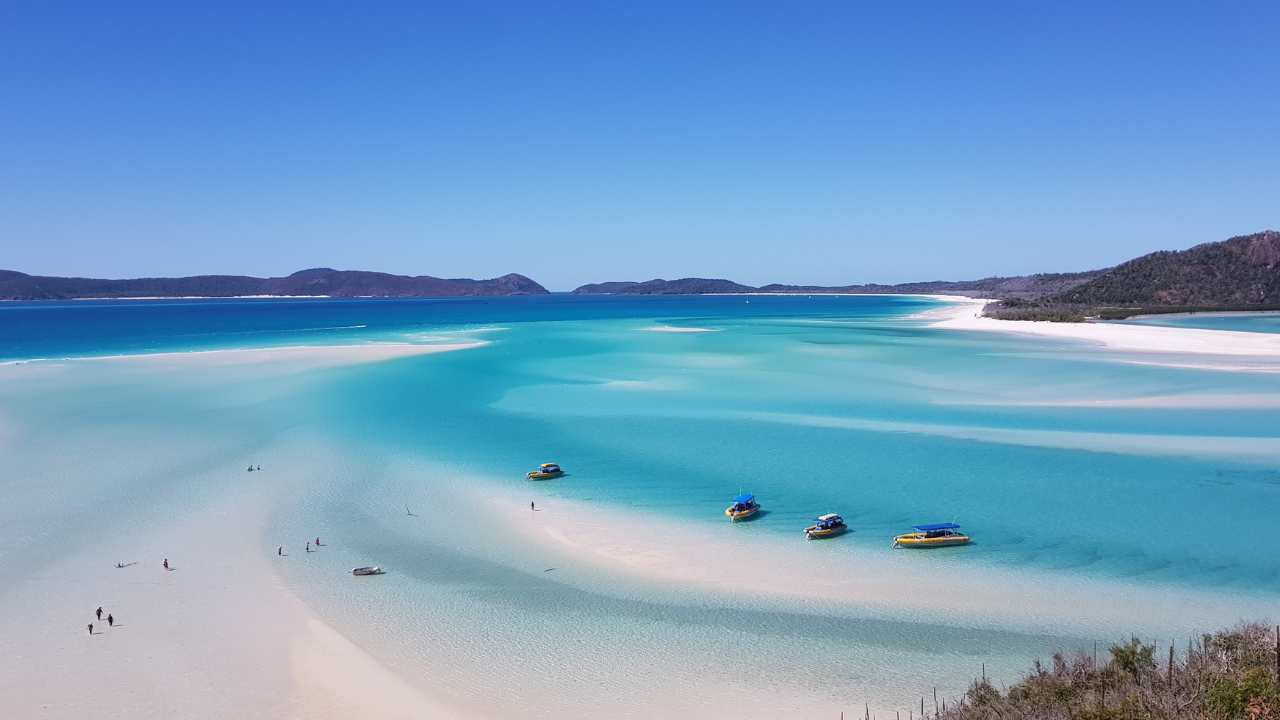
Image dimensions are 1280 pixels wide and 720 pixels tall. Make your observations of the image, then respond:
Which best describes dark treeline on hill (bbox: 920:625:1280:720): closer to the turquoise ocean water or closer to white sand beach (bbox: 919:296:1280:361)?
the turquoise ocean water

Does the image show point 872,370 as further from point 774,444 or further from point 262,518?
point 262,518

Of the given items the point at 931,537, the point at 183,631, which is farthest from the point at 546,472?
the point at 931,537

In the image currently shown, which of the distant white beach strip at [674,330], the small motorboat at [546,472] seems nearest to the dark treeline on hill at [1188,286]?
the distant white beach strip at [674,330]

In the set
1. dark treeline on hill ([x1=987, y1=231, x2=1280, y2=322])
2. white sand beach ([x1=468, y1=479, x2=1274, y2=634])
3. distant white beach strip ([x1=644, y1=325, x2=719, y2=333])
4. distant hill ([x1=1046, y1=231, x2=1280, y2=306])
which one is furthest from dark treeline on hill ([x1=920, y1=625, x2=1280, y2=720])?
distant hill ([x1=1046, y1=231, x2=1280, y2=306])

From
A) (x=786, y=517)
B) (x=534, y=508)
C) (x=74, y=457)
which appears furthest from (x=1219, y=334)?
(x=74, y=457)

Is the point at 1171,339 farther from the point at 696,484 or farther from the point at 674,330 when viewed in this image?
the point at 696,484

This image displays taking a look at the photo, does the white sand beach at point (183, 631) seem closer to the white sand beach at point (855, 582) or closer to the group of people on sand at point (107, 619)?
the group of people on sand at point (107, 619)
